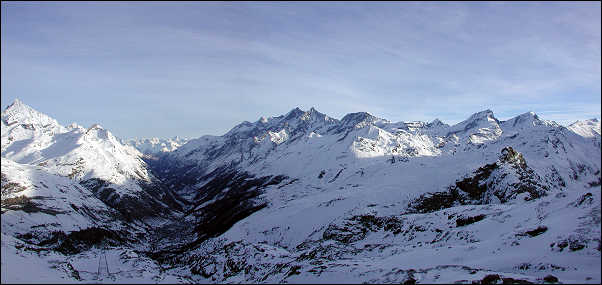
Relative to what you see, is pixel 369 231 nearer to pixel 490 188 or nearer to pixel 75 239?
pixel 490 188

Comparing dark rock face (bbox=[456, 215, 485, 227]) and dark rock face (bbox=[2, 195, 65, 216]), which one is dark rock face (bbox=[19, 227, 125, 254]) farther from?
dark rock face (bbox=[456, 215, 485, 227])

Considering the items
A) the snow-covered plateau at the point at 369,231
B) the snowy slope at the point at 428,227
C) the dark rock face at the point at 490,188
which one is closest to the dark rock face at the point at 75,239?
the snow-covered plateau at the point at 369,231

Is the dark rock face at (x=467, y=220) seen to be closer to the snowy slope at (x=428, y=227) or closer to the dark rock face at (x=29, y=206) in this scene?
the snowy slope at (x=428, y=227)

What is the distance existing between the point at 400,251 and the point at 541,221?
1769 cm

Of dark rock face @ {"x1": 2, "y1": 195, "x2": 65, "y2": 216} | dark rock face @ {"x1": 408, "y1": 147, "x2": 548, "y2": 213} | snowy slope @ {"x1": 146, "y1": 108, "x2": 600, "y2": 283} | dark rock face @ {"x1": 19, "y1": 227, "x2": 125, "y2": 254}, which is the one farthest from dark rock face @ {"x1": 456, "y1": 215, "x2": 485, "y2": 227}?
dark rock face @ {"x1": 2, "y1": 195, "x2": 65, "y2": 216}

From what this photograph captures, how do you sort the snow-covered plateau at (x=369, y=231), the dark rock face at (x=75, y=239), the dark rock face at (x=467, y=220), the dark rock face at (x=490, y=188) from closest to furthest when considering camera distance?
the snow-covered plateau at (x=369, y=231), the dark rock face at (x=467, y=220), the dark rock face at (x=490, y=188), the dark rock face at (x=75, y=239)

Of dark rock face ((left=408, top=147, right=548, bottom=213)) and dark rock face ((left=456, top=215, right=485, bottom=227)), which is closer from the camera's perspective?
dark rock face ((left=456, top=215, right=485, bottom=227))

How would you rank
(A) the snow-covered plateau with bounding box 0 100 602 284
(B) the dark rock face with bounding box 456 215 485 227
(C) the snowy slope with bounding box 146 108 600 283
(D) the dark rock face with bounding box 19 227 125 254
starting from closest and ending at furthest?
(A) the snow-covered plateau with bounding box 0 100 602 284
(C) the snowy slope with bounding box 146 108 600 283
(B) the dark rock face with bounding box 456 215 485 227
(D) the dark rock face with bounding box 19 227 125 254

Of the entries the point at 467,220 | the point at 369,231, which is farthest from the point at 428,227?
the point at 369,231

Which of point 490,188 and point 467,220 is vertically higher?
point 490,188

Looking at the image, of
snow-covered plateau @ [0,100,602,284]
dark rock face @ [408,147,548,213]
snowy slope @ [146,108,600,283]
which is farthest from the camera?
dark rock face @ [408,147,548,213]

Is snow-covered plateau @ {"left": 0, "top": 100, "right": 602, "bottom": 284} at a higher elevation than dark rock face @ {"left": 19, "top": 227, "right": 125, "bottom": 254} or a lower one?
higher

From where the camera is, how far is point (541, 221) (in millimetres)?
41156

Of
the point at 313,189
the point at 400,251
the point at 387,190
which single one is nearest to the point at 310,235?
the point at 387,190
